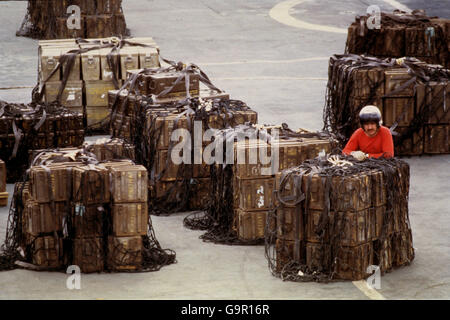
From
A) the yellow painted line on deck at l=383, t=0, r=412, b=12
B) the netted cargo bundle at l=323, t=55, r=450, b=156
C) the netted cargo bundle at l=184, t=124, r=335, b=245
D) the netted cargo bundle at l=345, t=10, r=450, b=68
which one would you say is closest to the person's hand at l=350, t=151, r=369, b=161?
the netted cargo bundle at l=184, t=124, r=335, b=245

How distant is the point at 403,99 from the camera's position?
21.7 metres

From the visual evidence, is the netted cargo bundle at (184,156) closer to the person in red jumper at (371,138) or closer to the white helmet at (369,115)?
the person in red jumper at (371,138)

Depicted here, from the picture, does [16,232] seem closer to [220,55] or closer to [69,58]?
[69,58]

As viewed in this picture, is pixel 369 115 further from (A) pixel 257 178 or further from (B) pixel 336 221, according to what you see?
(B) pixel 336 221

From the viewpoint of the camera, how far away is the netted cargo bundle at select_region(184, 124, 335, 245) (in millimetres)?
15938

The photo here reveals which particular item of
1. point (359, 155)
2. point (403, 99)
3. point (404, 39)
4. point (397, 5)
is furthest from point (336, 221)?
point (397, 5)

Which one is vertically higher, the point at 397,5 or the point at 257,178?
the point at 397,5

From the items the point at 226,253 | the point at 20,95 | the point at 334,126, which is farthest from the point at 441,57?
the point at 226,253

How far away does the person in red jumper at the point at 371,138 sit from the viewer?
15477 millimetres

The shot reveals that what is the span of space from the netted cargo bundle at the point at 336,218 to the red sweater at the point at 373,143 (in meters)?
1.11

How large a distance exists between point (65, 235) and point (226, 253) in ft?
8.40

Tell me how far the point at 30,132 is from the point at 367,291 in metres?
9.05

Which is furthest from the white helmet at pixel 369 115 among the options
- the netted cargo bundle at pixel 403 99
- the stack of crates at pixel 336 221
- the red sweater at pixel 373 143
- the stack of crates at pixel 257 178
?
the netted cargo bundle at pixel 403 99

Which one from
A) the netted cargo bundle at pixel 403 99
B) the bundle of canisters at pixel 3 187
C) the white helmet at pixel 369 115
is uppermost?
the white helmet at pixel 369 115
